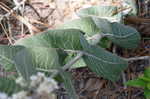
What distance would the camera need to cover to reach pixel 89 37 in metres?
0.92

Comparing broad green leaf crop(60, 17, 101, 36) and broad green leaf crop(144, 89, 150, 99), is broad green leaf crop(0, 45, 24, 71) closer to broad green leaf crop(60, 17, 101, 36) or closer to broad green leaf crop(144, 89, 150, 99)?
broad green leaf crop(60, 17, 101, 36)

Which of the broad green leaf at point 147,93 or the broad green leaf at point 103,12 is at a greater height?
the broad green leaf at point 103,12

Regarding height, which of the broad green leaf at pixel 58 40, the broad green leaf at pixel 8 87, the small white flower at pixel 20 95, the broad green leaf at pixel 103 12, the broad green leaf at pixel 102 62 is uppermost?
the broad green leaf at pixel 103 12

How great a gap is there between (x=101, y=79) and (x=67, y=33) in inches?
7.5

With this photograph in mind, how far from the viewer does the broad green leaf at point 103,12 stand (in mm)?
1000

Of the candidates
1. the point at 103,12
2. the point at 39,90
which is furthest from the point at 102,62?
the point at 39,90

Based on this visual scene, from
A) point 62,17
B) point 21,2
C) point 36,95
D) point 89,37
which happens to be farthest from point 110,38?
point 36,95

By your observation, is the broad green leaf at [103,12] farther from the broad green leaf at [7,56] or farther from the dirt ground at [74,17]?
the broad green leaf at [7,56]

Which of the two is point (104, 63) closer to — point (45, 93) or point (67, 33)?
point (67, 33)

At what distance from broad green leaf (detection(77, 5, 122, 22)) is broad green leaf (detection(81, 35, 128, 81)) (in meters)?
0.21

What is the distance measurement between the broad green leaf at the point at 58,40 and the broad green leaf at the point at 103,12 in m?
0.18

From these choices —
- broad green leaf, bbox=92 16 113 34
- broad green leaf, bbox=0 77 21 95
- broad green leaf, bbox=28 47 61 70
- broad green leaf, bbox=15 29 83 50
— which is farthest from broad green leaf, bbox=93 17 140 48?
broad green leaf, bbox=0 77 21 95

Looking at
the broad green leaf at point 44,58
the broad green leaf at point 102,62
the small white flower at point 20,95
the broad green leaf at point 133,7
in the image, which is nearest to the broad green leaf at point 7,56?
the broad green leaf at point 44,58

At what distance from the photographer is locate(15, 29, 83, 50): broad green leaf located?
83 cm
